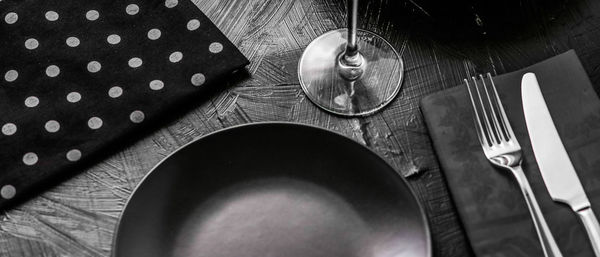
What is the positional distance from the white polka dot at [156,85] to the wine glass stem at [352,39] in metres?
0.19

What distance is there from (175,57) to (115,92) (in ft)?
0.23

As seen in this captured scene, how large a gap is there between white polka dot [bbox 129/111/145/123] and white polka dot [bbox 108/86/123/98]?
3 cm

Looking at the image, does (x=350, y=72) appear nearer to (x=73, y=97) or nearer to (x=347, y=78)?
(x=347, y=78)

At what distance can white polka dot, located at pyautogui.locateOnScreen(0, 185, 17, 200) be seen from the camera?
62 cm

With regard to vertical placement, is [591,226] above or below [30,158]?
below

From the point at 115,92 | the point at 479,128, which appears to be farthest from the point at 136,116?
the point at 479,128

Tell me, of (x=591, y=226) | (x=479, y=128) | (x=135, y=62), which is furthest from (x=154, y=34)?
(x=591, y=226)

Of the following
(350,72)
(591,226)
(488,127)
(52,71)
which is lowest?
(591,226)

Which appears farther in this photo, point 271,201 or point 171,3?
point 171,3

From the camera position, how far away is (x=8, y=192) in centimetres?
62

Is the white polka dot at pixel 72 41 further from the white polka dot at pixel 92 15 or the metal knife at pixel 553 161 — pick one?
the metal knife at pixel 553 161

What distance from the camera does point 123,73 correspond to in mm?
679

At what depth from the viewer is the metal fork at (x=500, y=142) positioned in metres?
0.58

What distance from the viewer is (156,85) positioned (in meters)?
0.67
